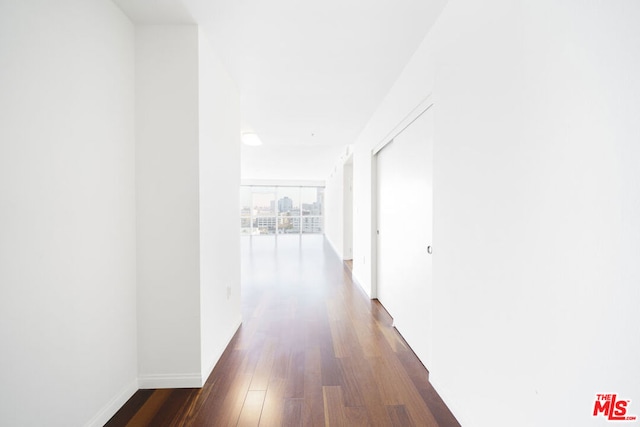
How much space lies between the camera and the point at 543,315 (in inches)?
37.2

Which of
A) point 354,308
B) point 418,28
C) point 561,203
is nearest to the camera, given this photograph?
point 561,203

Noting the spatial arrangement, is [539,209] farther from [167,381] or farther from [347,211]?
[347,211]

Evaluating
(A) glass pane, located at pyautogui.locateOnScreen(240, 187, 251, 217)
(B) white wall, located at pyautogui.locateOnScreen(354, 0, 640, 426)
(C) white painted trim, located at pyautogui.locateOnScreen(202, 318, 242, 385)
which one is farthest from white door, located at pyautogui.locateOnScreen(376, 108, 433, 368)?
(A) glass pane, located at pyautogui.locateOnScreen(240, 187, 251, 217)

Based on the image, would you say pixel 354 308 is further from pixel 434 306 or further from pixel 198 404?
pixel 198 404

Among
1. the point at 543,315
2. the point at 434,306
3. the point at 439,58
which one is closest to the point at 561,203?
the point at 543,315

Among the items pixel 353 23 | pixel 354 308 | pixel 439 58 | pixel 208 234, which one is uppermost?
pixel 353 23

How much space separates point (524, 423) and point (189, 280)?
191cm

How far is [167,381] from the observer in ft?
5.81

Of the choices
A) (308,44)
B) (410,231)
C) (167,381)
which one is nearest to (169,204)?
(167,381)

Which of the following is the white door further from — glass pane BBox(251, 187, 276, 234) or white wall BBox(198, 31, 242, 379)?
glass pane BBox(251, 187, 276, 234)

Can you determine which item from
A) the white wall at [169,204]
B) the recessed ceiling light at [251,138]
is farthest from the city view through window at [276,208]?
the white wall at [169,204]

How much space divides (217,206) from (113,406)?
140 cm

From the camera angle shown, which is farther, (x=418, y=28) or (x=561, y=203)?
(x=418, y=28)

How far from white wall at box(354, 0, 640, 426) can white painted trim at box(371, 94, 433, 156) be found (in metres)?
0.35
